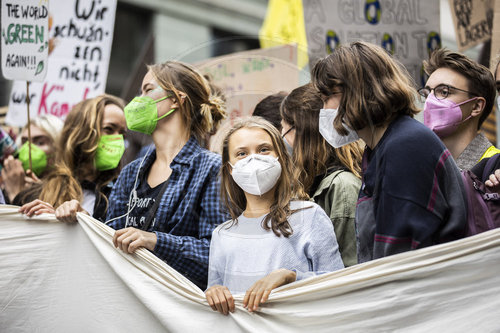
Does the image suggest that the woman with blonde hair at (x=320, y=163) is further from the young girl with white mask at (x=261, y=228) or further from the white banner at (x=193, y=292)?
the white banner at (x=193, y=292)

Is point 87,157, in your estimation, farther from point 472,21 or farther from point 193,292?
point 472,21

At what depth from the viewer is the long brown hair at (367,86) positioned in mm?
2623

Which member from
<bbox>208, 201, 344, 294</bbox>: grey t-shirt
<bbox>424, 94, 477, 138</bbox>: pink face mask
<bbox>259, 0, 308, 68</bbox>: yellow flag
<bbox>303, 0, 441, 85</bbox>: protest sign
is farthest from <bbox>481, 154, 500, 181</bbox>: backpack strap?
<bbox>259, 0, 308, 68</bbox>: yellow flag

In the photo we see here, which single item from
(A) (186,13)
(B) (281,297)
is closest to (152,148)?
(B) (281,297)

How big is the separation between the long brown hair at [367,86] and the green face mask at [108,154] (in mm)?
2026

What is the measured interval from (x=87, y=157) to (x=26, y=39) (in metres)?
0.79

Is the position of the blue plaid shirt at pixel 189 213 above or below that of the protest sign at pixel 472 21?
below

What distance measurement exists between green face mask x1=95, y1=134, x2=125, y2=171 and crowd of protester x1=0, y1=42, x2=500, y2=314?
21 cm

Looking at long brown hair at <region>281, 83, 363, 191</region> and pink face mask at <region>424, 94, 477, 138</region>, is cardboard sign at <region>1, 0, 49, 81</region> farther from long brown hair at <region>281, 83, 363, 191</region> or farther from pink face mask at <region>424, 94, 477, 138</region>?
pink face mask at <region>424, 94, 477, 138</region>

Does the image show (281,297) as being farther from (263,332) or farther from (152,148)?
(152,148)

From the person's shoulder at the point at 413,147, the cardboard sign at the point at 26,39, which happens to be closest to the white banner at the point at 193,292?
the person's shoulder at the point at 413,147

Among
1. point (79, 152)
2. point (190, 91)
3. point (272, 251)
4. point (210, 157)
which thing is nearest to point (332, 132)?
point (272, 251)

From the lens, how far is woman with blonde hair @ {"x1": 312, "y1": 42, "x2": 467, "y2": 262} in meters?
2.41

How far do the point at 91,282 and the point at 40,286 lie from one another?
319mm
